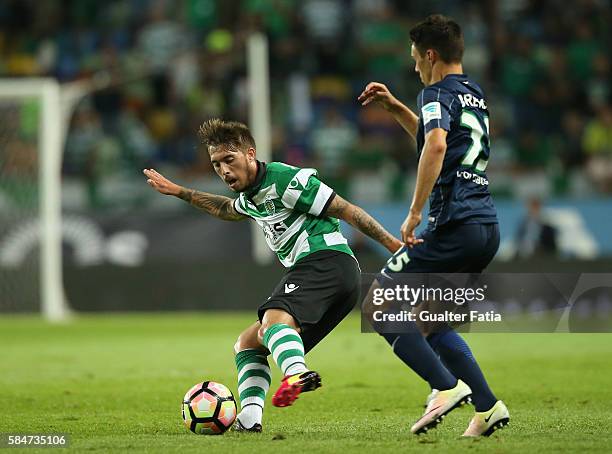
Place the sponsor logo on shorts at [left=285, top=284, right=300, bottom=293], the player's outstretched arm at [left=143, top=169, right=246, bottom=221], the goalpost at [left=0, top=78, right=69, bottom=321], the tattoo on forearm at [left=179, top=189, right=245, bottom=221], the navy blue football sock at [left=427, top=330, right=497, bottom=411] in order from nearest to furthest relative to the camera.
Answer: the navy blue football sock at [left=427, top=330, right=497, bottom=411]
the sponsor logo on shorts at [left=285, top=284, right=300, bottom=293]
the player's outstretched arm at [left=143, top=169, right=246, bottom=221]
the tattoo on forearm at [left=179, top=189, right=245, bottom=221]
the goalpost at [left=0, top=78, right=69, bottom=321]

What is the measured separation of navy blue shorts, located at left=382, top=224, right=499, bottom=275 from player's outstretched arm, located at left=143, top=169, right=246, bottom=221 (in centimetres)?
113

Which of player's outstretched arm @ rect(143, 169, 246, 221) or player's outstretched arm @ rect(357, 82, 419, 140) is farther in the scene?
player's outstretched arm @ rect(143, 169, 246, 221)

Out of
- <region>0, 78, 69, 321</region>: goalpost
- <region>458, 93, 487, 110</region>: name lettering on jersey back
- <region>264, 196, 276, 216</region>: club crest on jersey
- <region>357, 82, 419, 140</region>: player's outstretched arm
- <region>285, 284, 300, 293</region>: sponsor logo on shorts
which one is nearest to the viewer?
<region>458, 93, 487, 110</region>: name lettering on jersey back

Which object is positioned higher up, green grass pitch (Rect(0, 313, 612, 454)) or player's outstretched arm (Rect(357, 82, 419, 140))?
player's outstretched arm (Rect(357, 82, 419, 140))

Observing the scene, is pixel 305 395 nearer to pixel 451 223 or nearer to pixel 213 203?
pixel 213 203

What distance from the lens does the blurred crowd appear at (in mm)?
19031

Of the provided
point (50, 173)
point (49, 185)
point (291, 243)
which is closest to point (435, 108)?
point (291, 243)

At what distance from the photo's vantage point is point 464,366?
6230 millimetres

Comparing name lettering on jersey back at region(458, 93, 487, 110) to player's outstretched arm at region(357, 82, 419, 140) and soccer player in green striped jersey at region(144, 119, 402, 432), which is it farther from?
soccer player in green striped jersey at region(144, 119, 402, 432)

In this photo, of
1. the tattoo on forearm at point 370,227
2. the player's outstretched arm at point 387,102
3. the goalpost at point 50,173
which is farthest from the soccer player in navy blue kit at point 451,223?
the goalpost at point 50,173

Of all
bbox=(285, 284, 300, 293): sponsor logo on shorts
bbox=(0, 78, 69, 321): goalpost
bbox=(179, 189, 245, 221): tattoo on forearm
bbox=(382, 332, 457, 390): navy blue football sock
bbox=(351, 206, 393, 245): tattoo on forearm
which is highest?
bbox=(0, 78, 69, 321): goalpost

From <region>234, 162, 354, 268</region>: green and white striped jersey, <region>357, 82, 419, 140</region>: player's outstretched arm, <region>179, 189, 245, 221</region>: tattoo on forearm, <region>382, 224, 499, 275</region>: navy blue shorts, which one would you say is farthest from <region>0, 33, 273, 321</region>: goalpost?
<region>382, 224, 499, 275</region>: navy blue shorts

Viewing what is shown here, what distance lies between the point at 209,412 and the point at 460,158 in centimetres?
197

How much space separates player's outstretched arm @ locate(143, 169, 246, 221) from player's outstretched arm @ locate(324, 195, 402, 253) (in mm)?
643
